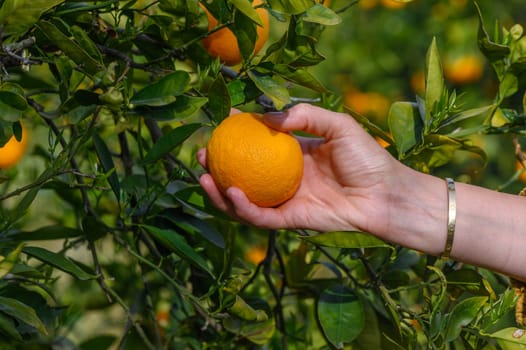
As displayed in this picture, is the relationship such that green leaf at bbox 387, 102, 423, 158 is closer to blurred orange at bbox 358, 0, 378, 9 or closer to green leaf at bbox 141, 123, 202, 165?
green leaf at bbox 141, 123, 202, 165

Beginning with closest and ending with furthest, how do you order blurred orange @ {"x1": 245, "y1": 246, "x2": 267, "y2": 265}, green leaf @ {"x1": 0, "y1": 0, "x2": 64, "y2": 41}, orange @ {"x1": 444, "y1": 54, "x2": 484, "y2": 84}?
green leaf @ {"x1": 0, "y1": 0, "x2": 64, "y2": 41} < blurred orange @ {"x1": 245, "y1": 246, "x2": 267, "y2": 265} < orange @ {"x1": 444, "y1": 54, "x2": 484, "y2": 84}

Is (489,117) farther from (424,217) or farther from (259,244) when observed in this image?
(259,244)

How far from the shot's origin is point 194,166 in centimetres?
142

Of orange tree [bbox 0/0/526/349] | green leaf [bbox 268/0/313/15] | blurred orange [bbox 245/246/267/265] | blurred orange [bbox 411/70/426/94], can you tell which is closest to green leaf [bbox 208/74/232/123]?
orange tree [bbox 0/0/526/349]

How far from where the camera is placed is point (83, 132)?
1019 mm

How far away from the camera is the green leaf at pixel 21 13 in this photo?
2.82 ft

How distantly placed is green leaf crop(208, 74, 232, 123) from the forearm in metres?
0.29

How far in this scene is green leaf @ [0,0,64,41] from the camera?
2.82 feet

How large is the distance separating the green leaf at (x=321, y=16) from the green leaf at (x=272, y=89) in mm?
87

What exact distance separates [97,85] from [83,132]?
92 mm

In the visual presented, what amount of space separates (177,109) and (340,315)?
0.38 meters

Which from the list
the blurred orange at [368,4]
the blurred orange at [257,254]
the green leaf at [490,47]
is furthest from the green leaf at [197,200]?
the blurred orange at [368,4]

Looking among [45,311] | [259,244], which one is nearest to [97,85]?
[45,311]

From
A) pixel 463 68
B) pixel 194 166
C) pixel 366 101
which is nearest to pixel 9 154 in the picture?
pixel 194 166
